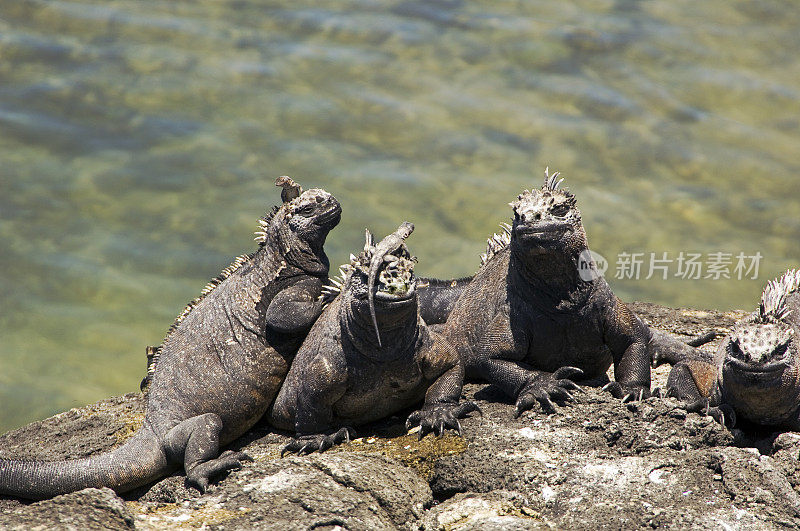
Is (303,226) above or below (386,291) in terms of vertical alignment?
above

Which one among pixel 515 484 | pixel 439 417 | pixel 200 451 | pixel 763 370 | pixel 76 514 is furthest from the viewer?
pixel 200 451

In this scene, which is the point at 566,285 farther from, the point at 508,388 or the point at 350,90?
the point at 350,90

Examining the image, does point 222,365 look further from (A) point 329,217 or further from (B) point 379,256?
(B) point 379,256

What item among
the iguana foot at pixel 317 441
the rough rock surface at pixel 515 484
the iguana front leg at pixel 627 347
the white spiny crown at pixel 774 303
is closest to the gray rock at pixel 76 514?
the rough rock surface at pixel 515 484

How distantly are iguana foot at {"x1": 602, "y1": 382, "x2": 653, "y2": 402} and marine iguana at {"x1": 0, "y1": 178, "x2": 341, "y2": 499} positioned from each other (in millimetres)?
1704

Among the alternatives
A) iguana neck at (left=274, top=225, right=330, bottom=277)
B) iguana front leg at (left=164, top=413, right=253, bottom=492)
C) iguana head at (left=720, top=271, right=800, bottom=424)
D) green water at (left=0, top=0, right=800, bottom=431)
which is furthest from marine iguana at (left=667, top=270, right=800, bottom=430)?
green water at (left=0, top=0, right=800, bottom=431)

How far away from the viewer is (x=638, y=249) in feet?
→ 36.8

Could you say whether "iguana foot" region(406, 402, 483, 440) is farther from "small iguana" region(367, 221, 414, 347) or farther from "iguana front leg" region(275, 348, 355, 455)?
"small iguana" region(367, 221, 414, 347)

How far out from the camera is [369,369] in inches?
195

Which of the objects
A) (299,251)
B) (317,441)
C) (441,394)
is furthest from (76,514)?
(299,251)

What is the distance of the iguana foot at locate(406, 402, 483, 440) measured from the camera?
4.73 m

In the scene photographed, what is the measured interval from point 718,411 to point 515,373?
1.06m

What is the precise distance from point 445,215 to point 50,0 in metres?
7.65

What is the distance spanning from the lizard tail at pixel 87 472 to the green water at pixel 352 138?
4096 millimetres
